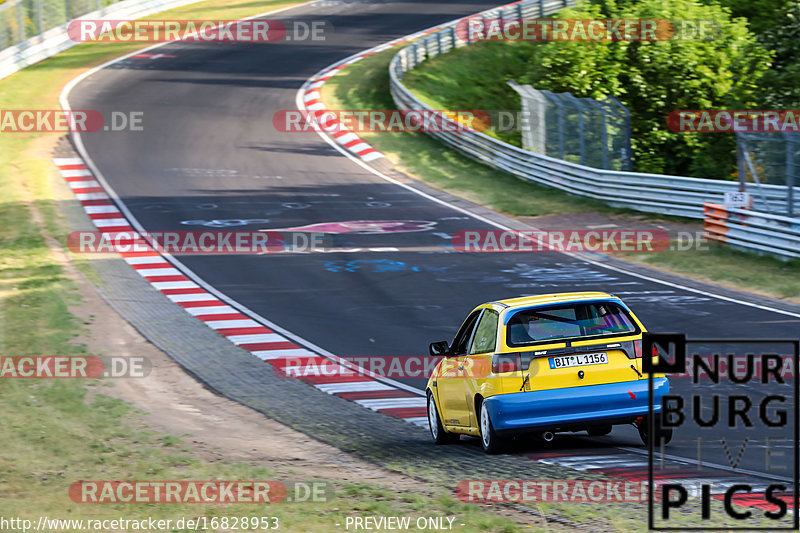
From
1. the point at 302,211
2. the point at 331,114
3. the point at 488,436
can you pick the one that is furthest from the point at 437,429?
the point at 331,114

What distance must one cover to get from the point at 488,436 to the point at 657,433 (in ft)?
5.21

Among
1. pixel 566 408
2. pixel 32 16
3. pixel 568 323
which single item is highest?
pixel 32 16

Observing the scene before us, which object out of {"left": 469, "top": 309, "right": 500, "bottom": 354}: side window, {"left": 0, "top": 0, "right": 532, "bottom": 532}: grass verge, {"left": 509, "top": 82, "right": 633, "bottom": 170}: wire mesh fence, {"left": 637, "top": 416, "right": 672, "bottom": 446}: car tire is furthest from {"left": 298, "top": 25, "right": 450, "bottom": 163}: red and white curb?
{"left": 637, "top": 416, "right": 672, "bottom": 446}: car tire

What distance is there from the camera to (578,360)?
9758 mm

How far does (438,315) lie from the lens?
1789 cm

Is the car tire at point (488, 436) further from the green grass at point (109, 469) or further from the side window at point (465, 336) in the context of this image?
the green grass at point (109, 469)

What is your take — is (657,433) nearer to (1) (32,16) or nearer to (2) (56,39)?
(1) (32,16)

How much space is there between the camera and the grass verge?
7.59 meters

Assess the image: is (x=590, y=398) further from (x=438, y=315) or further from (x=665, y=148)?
(x=665, y=148)

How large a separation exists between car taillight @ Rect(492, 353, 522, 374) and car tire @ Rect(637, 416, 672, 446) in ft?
4.16

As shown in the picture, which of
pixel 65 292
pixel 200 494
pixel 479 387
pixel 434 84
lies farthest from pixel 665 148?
pixel 200 494

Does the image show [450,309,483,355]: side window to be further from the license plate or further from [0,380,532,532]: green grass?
[0,380,532,532]: green grass

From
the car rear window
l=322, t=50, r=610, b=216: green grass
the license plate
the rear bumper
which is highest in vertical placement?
the car rear window

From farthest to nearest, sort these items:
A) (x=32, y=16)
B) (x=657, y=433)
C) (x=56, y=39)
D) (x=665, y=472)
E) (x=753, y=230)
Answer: (x=56, y=39)
(x=32, y=16)
(x=753, y=230)
(x=657, y=433)
(x=665, y=472)
